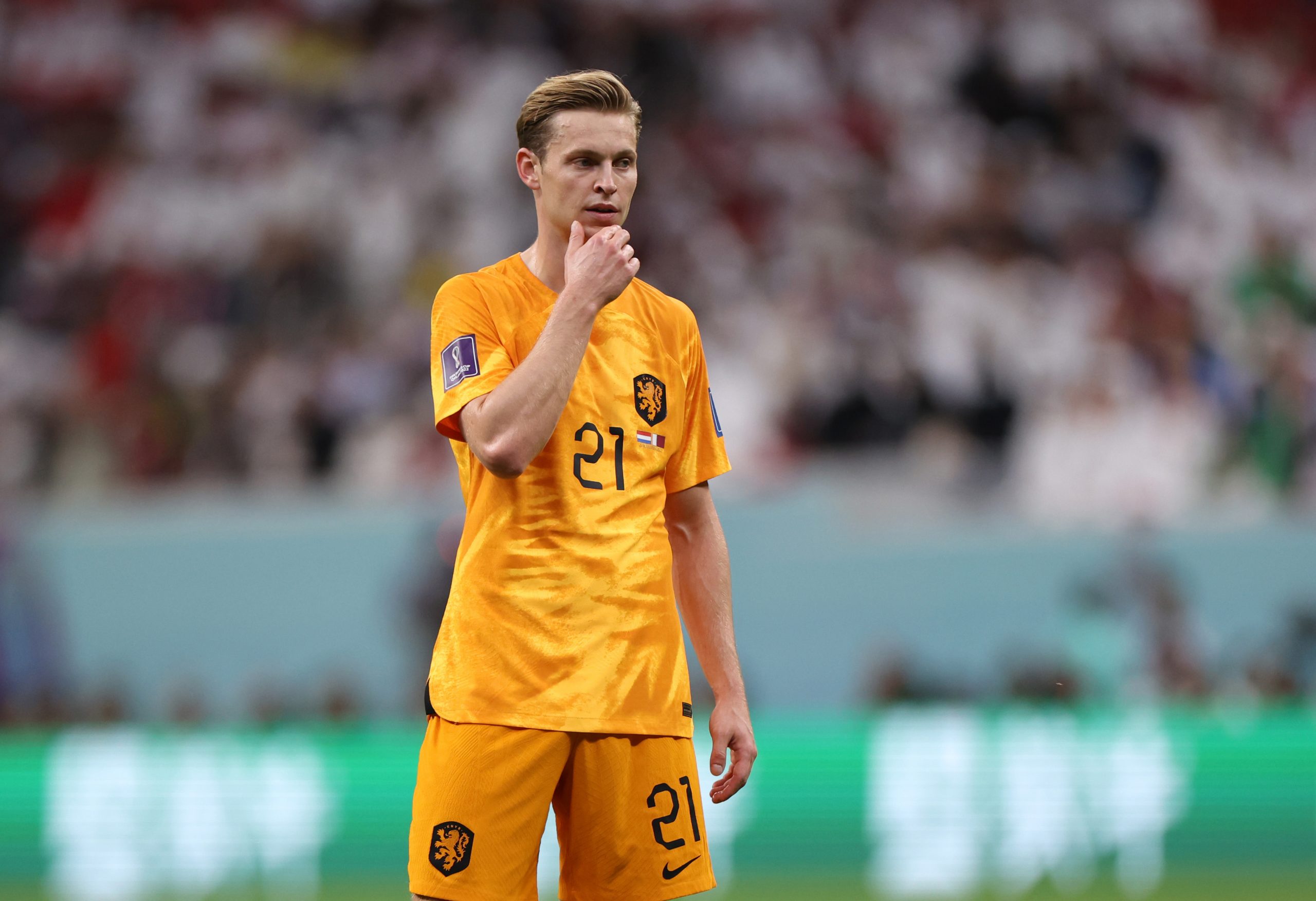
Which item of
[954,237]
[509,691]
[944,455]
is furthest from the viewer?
[954,237]

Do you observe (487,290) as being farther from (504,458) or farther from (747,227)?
(747,227)

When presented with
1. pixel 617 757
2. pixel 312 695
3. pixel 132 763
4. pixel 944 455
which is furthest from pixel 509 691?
pixel 944 455

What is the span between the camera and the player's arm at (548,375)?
7.95 feet

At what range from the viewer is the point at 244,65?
10031 mm

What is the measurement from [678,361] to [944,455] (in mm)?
5270

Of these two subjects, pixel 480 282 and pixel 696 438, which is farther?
pixel 696 438

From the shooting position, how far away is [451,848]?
2551 millimetres

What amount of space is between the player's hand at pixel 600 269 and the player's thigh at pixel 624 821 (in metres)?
0.74

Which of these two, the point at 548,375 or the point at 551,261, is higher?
the point at 551,261

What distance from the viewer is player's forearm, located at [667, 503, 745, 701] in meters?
2.83

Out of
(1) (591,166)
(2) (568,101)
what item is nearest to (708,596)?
(1) (591,166)

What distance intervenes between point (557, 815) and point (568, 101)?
123 centimetres

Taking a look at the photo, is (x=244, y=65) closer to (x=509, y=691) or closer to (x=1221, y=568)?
(x=1221, y=568)

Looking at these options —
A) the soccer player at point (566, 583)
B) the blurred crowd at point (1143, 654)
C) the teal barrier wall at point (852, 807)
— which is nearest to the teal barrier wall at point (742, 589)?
the blurred crowd at point (1143, 654)
